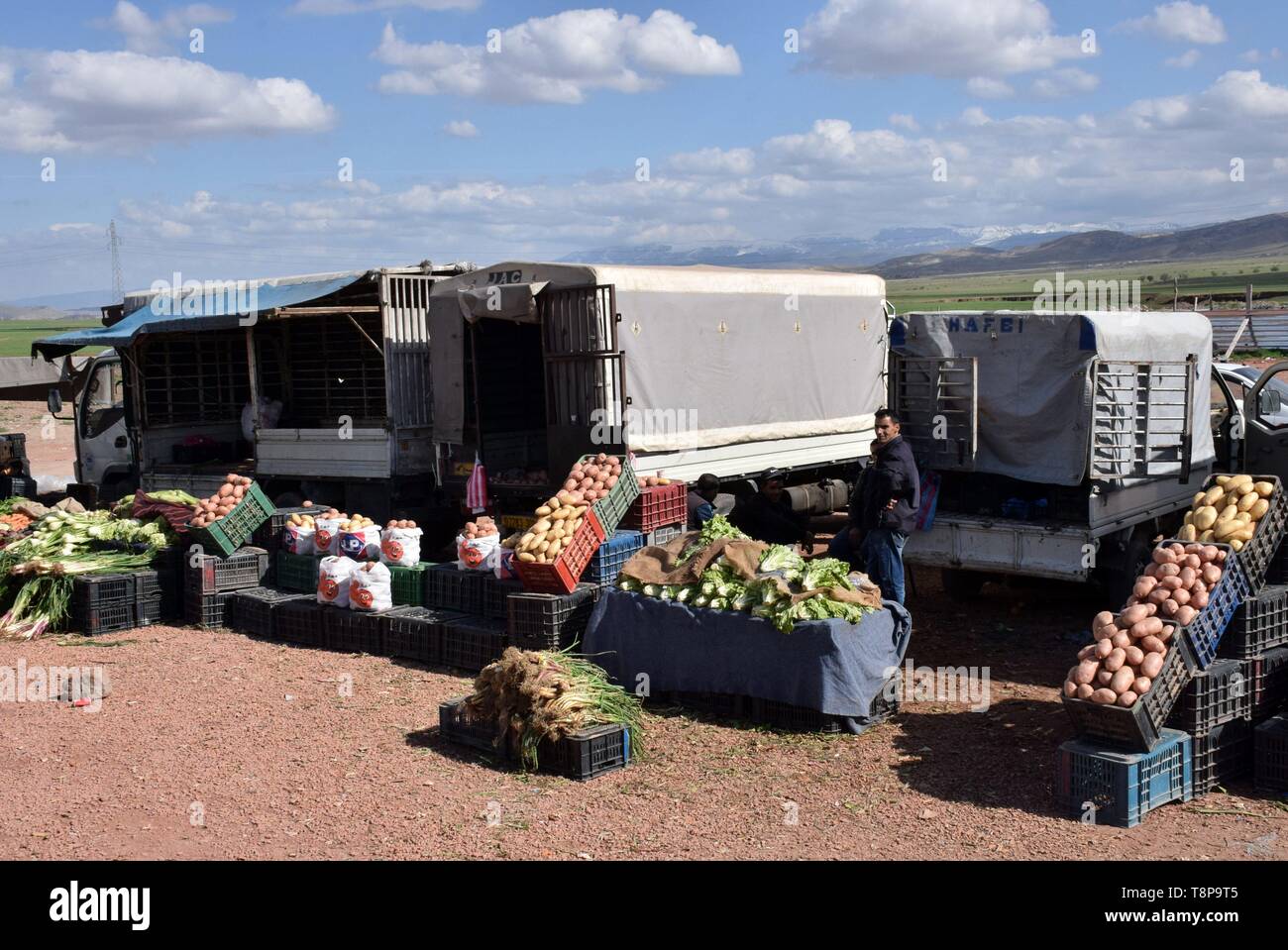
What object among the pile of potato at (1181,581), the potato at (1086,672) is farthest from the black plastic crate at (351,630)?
the pile of potato at (1181,581)

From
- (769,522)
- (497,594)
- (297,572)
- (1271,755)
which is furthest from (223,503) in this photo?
(1271,755)

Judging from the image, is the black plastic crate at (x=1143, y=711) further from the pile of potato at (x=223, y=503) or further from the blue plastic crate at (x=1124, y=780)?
the pile of potato at (x=223, y=503)

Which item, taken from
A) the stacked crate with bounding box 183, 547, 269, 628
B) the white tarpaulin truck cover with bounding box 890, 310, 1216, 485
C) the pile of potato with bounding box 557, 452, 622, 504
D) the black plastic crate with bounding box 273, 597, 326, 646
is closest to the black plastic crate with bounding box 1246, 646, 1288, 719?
the white tarpaulin truck cover with bounding box 890, 310, 1216, 485

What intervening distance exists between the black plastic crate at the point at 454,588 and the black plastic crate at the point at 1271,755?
219 inches

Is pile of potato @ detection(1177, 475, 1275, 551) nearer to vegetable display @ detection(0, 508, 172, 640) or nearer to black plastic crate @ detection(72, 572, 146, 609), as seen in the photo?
black plastic crate @ detection(72, 572, 146, 609)

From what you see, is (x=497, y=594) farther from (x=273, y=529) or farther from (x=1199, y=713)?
(x=1199, y=713)

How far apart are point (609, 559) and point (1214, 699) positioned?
444 centimetres

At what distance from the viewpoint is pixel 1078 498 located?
1038 cm

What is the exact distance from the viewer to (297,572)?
11.6 m

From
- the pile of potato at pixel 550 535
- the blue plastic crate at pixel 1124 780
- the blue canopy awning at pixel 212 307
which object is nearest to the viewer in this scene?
the blue plastic crate at pixel 1124 780

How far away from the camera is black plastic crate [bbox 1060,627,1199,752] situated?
6.27 meters

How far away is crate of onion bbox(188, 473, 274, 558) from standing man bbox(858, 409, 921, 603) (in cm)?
578

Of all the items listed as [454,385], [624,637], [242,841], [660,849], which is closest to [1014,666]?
[624,637]

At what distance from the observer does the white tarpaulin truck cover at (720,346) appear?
1240cm
